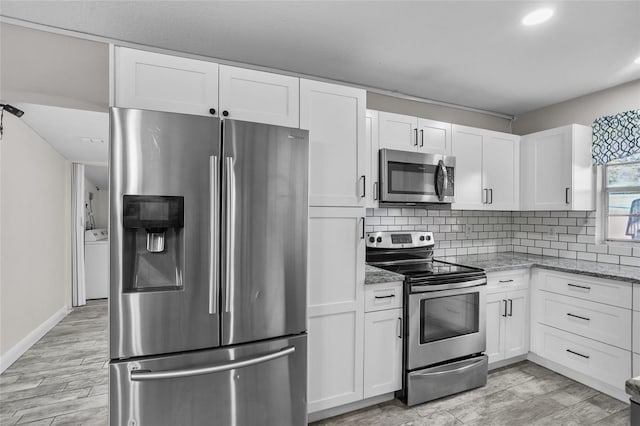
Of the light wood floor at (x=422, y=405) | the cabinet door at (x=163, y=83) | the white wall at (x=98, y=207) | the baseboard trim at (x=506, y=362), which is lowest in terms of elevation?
the light wood floor at (x=422, y=405)

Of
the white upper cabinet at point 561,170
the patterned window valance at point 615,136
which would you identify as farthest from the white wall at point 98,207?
the patterned window valance at point 615,136

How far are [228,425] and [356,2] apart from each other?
2367 mm

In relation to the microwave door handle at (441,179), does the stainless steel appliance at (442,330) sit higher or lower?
lower

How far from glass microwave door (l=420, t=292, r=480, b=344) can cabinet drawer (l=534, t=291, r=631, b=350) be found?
0.81 m

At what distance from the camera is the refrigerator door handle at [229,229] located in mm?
1654

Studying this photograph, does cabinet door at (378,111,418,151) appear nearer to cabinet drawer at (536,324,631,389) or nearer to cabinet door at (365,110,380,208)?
cabinet door at (365,110,380,208)

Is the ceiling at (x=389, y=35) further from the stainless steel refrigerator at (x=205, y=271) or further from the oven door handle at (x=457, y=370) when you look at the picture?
the oven door handle at (x=457, y=370)

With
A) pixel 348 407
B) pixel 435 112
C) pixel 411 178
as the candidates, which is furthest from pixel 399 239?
pixel 435 112

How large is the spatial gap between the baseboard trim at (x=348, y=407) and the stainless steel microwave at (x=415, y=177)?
4.79 ft

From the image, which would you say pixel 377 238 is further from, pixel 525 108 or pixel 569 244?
pixel 525 108

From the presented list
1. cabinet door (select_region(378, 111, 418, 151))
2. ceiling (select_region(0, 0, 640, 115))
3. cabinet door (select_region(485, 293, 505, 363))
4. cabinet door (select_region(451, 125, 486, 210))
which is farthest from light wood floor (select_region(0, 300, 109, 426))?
cabinet door (select_region(451, 125, 486, 210))

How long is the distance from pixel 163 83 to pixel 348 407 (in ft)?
7.66

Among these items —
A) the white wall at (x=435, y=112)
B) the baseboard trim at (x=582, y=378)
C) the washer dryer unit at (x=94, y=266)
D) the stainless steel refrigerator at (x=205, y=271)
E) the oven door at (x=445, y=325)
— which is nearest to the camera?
the stainless steel refrigerator at (x=205, y=271)

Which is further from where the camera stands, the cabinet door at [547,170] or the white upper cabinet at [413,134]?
the cabinet door at [547,170]
